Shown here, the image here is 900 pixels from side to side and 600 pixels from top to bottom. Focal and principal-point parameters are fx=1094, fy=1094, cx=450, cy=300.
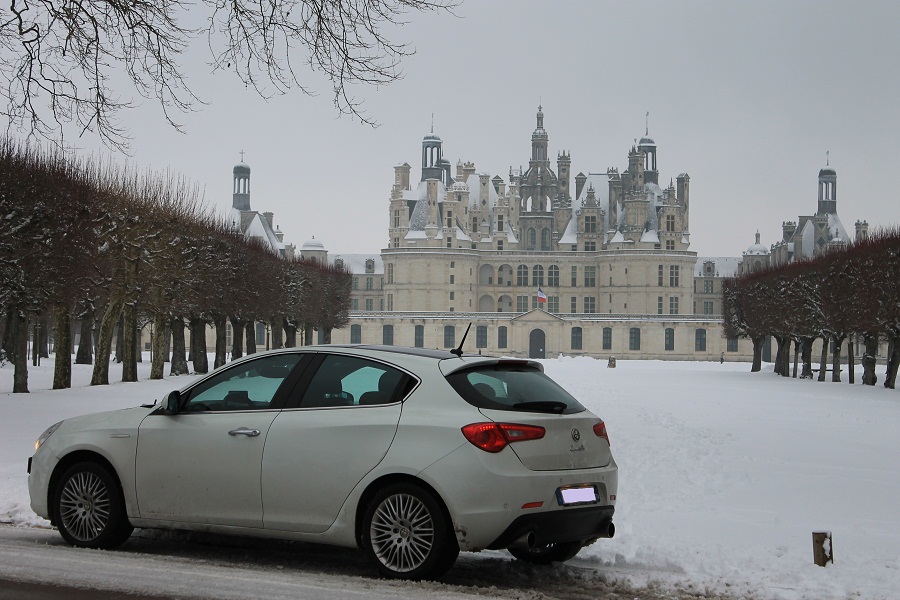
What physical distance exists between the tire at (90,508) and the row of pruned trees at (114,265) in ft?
→ 63.9

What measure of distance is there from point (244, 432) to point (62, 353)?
24.9m

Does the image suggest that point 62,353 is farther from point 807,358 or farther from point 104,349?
point 807,358

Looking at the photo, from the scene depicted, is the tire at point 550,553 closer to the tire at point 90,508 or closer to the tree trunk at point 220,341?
the tire at point 90,508

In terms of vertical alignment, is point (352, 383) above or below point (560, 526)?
above

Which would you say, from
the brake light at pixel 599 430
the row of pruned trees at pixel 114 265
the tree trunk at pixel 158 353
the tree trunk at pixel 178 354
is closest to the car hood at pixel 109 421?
the brake light at pixel 599 430

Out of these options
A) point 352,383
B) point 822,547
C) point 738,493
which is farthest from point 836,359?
point 352,383

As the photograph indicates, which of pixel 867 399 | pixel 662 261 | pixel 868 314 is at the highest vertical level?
pixel 662 261

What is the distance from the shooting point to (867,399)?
106ft

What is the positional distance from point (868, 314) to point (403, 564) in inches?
1455

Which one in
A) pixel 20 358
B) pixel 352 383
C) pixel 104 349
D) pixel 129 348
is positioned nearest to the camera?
pixel 352 383

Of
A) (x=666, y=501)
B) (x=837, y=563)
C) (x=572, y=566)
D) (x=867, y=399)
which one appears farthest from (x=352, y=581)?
(x=867, y=399)

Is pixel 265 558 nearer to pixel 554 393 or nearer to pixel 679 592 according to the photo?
pixel 554 393

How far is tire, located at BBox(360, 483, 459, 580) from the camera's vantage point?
6402mm

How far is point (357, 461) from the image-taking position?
22.0 ft
